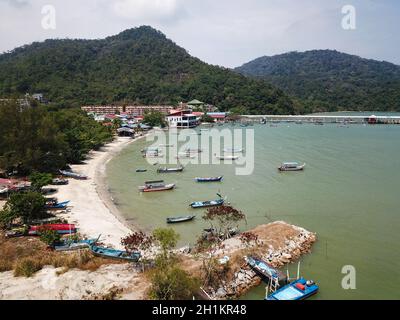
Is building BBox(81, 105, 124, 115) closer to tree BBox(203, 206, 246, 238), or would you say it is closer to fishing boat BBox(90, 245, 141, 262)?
tree BBox(203, 206, 246, 238)

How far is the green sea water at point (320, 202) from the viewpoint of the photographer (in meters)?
18.5

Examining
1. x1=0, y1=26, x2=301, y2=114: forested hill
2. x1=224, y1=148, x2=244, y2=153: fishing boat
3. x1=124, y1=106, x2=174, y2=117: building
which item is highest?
x1=0, y1=26, x2=301, y2=114: forested hill

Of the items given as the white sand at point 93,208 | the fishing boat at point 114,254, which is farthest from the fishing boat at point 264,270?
the white sand at point 93,208

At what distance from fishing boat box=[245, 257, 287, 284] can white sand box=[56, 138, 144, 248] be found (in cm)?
725

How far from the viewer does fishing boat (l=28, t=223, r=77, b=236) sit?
20559 mm

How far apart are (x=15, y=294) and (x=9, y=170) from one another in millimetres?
22859

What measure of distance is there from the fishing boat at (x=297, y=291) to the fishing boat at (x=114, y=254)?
6.46 metres

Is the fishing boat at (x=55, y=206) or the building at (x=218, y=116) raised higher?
the building at (x=218, y=116)

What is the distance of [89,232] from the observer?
2153 centimetres

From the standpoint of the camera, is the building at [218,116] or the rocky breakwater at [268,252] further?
the building at [218,116]

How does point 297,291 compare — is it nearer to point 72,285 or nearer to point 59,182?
point 72,285

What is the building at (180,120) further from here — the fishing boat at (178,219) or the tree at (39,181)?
the fishing boat at (178,219)

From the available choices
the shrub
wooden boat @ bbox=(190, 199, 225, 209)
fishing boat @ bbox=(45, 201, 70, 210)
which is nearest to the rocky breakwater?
wooden boat @ bbox=(190, 199, 225, 209)

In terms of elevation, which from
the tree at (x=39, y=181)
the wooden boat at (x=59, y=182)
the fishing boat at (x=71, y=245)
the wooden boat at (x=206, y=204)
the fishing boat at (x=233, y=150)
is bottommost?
the wooden boat at (x=206, y=204)
